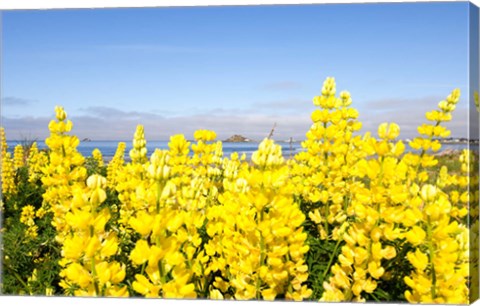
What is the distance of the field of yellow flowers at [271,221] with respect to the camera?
2.07 m

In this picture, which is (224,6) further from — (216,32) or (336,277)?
(336,277)

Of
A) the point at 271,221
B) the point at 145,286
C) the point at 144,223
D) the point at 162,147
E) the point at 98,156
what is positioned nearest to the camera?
the point at 144,223

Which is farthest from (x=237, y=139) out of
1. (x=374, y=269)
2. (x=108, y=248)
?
(x=108, y=248)

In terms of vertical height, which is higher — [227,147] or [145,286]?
[227,147]

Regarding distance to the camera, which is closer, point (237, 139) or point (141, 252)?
point (141, 252)

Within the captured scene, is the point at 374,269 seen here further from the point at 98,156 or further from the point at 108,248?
the point at 98,156

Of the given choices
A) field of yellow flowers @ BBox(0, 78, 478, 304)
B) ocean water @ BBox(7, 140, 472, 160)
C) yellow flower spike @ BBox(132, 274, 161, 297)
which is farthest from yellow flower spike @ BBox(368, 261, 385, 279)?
yellow flower spike @ BBox(132, 274, 161, 297)

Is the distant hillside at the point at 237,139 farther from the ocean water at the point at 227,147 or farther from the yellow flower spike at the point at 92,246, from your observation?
the yellow flower spike at the point at 92,246

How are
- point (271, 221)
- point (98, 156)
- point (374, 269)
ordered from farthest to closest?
point (98, 156) → point (374, 269) → point (271, 221)

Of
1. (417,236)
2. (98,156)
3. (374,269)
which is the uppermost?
(98,156)

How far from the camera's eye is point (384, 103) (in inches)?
116

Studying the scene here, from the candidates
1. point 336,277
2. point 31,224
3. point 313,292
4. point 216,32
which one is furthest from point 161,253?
point 31,224

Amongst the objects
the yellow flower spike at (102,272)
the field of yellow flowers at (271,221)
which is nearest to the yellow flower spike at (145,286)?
the field of yellow flowers at (271,221)

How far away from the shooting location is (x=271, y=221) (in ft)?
7.31
